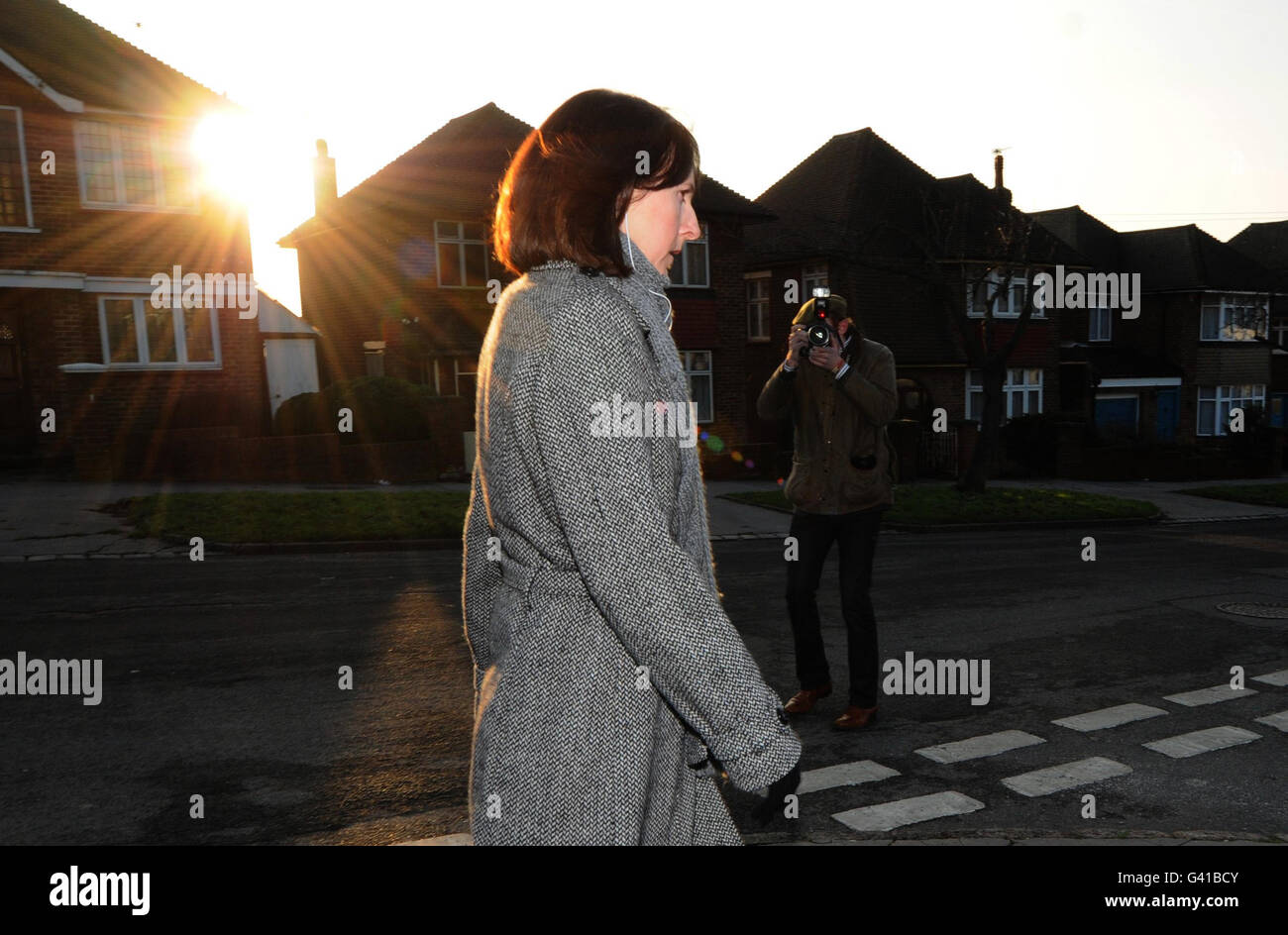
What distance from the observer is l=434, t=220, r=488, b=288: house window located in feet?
79.5

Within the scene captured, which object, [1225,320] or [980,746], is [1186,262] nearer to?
[1225,320]

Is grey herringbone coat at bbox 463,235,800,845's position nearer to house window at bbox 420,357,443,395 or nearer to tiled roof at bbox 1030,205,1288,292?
house window at bbox 420,357,443,395

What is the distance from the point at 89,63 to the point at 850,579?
21801 millimetres

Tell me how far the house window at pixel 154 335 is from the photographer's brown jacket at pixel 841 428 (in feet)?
60.0

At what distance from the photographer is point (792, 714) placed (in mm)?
5809

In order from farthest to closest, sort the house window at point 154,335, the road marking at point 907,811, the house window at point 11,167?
the house window at point 154,335, the house window at point 11,167, the road marking at point 907,811

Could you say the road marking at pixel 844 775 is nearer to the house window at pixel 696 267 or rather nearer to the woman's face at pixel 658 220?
the woman's face at pixel 658 220

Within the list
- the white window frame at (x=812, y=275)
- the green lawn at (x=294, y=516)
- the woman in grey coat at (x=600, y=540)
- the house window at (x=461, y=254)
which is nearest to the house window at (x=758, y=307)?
the white window frame at (x=812, y=275)

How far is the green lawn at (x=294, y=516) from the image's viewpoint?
1234 centimetres

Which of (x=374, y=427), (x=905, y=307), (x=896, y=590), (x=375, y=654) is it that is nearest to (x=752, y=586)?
(x=896, y=590)

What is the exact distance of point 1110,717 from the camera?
19.4 ft

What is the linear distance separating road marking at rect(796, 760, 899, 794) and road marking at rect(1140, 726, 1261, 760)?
1.56m

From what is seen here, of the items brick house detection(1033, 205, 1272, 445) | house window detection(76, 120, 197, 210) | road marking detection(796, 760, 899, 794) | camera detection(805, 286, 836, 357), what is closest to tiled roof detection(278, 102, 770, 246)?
house window detection(76, 120, 197, 210)

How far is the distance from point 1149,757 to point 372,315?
2461cm
